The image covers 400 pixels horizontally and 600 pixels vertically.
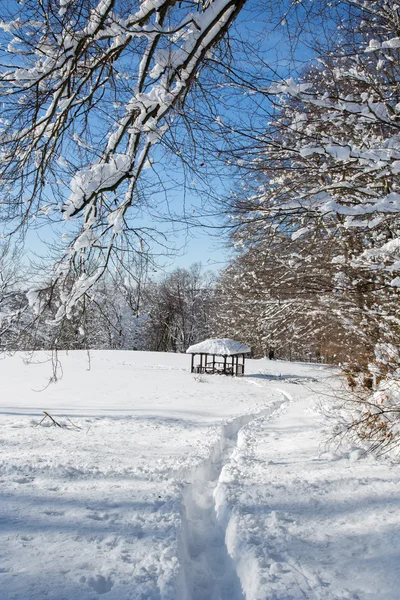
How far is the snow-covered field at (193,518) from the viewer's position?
9.48ft

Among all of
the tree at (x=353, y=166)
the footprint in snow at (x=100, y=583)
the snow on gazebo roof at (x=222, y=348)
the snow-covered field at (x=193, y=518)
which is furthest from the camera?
the snow on gazebo roof at (x=222, y=348)

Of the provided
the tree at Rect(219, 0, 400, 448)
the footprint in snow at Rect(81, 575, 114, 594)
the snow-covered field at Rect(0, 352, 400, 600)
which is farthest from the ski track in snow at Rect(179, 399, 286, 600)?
the tree at Rect(219, 0, 400, 448)

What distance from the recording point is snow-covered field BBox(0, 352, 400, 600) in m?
2.89

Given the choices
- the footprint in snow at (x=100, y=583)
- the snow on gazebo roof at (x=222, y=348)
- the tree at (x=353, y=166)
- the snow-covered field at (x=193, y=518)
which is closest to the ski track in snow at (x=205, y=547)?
the snow-covered field at (x=193, y=518)

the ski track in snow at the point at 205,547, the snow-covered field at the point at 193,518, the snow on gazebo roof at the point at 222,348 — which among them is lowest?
the ski track in snow at the point at 205,547

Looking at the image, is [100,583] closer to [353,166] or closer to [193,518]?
[193,518]

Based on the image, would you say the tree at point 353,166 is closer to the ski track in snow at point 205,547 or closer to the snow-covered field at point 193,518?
the snow-covered field at point 193,518

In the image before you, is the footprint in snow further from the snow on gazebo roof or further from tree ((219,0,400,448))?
the snow on gazebo roof

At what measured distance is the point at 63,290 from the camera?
13.5ft

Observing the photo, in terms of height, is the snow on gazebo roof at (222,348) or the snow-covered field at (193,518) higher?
the snow on gazebo roof at (222,348)

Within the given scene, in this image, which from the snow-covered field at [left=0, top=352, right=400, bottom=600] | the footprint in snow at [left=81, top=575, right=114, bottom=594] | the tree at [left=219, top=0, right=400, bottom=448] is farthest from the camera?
the tree at [left=219, top=0, right=400, bottom=448]

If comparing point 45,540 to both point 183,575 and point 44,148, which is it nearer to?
point 183,575

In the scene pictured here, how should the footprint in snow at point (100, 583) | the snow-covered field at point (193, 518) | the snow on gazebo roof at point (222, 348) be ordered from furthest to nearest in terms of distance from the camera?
the snow on gazebo roof at point (222, 348), the snow-covered field at point (193, 518), the footprint in snow at point (100, 583)

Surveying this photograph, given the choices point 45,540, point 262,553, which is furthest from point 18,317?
point 262,553
